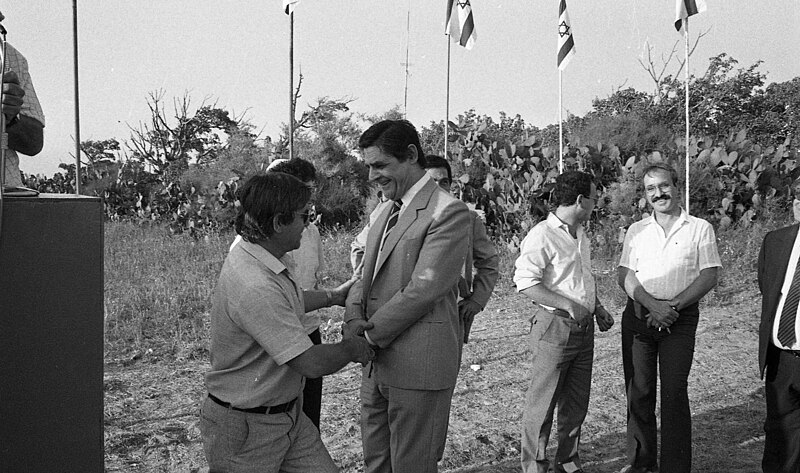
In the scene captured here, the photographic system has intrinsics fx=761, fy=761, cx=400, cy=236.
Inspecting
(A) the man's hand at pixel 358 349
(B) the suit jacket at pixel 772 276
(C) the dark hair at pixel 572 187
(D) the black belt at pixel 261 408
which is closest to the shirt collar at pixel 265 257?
(A) the man's hand at pixel 358 349

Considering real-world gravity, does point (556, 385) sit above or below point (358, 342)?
below

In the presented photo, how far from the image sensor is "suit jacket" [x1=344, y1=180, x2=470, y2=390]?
3.01 m

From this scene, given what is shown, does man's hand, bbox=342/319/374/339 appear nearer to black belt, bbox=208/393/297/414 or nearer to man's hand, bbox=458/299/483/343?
black belt, bbox=208/393/297/414

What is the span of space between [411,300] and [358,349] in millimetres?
304

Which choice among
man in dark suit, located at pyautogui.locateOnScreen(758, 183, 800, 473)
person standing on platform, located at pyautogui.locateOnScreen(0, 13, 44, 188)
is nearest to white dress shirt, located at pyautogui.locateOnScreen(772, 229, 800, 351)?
man in dark suit, located at pyautogui.locateOnScreen(758, 183, 800, 473)

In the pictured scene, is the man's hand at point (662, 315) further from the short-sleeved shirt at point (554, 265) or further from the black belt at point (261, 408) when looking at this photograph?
the black belt at point (261, 408)

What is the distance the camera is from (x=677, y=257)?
4.41 meters

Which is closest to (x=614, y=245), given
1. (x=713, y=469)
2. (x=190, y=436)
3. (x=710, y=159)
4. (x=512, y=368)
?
(x=710, y=159)

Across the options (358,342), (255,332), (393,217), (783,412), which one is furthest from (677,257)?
(255,332)

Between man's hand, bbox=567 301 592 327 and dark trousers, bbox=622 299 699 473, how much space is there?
44 cm

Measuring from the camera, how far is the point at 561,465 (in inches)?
179

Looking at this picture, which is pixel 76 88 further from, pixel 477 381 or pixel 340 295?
pixel 340 295

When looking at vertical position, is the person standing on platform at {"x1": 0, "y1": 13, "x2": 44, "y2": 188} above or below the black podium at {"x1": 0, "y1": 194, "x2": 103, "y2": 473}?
above

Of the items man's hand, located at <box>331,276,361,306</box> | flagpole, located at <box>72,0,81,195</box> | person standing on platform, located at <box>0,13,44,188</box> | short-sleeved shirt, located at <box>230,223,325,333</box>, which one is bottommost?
man's hand, located at <box>331,276,361,306</box>
